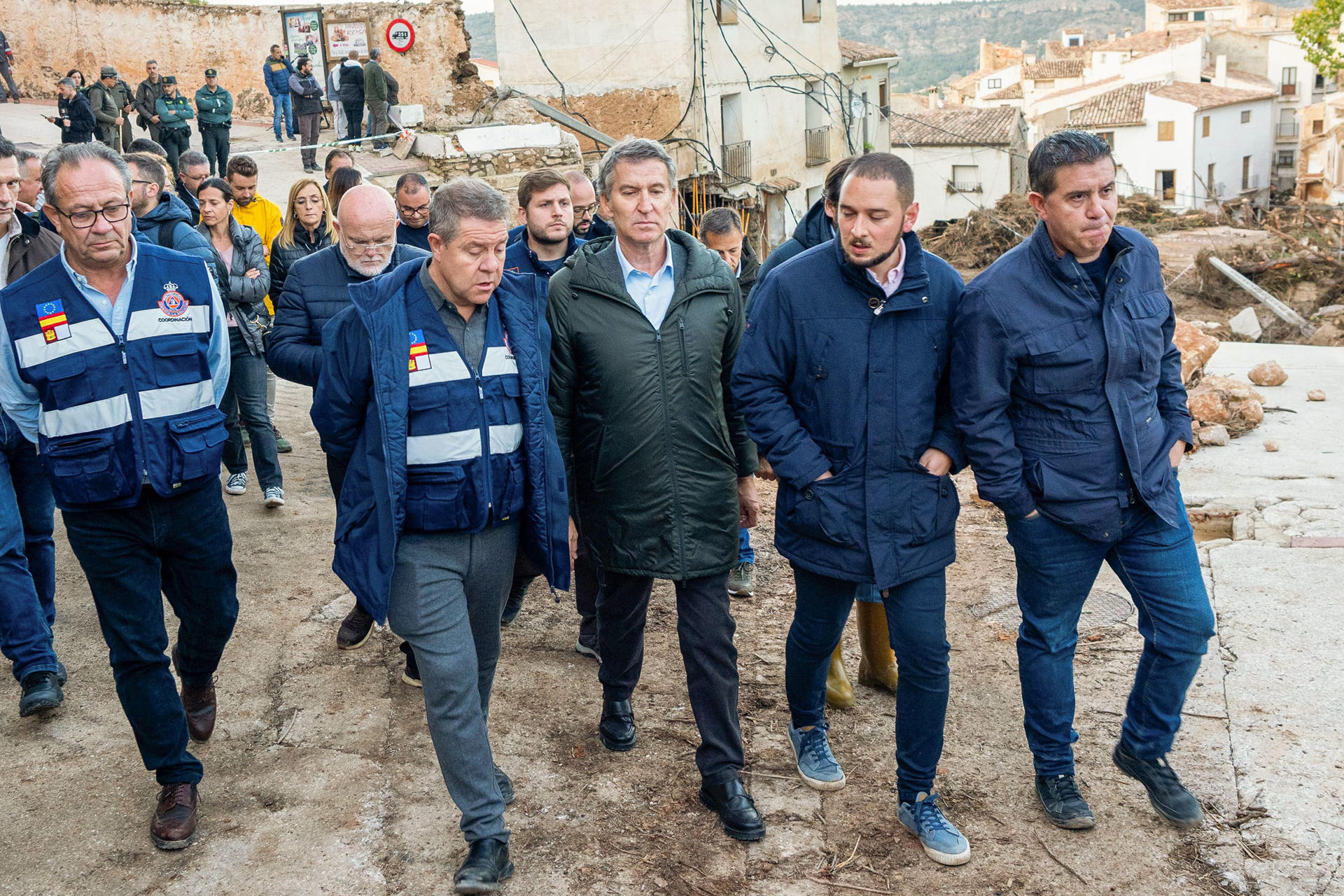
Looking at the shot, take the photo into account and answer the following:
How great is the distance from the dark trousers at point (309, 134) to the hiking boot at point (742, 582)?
1318 cm

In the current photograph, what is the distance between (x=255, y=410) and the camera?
6223 millimetres

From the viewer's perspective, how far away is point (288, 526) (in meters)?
6.06

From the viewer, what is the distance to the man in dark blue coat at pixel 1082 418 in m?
3.16

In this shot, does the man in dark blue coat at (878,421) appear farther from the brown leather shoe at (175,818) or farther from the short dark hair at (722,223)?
the brown leather shoe at (175,818)

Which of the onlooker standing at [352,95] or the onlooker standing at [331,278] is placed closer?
the onlooker standing at [331,278]

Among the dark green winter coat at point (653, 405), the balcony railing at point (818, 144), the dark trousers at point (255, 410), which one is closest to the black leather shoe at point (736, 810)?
the dark green winter coat at point (653, 405)

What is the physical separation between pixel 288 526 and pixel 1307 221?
63.6 feet

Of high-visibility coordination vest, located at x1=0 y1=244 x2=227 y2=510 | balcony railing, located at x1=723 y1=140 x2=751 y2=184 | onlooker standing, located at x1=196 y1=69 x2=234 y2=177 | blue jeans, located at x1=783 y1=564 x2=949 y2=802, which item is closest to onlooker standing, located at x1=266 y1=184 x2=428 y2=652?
high-visibility coordination vest, located at x1=0 y1=244 x2=227 y2=510

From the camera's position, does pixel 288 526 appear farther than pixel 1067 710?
Yes

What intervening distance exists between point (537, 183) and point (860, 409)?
84.1 inches

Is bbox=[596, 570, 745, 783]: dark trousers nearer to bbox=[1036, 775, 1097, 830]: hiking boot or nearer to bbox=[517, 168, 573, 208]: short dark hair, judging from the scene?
bbox=[1036, 775, 1097, 830]: hiking boot

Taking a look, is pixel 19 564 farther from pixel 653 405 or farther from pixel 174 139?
pixel 174 139

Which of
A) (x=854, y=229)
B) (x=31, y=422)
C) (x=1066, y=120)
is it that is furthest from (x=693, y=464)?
(x=1066, y=120)

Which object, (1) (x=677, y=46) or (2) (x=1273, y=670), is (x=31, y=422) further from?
(1) (x=677, y=46)
